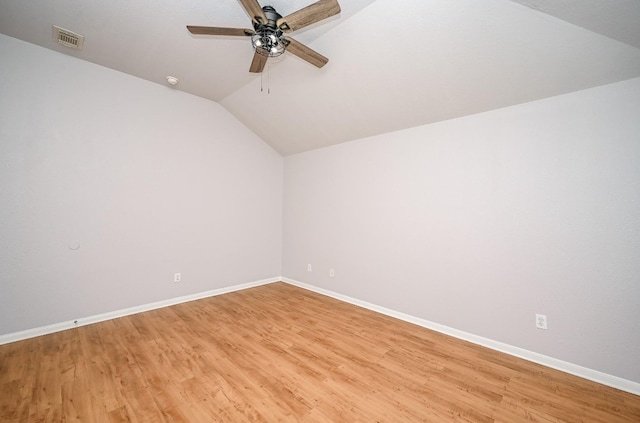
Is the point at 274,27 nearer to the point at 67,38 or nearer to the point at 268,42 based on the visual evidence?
the point at 268,42

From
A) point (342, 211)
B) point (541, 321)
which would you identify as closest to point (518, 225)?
point (541, 321)

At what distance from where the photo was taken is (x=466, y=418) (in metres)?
1.54

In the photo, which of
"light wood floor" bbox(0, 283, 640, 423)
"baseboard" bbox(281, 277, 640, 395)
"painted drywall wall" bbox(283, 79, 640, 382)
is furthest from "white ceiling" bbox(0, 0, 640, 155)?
"light wood floor" bbox(0, 283, 640, 423)

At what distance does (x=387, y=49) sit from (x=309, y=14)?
95 cm

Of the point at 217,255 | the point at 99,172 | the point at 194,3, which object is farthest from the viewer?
the point at 217,255

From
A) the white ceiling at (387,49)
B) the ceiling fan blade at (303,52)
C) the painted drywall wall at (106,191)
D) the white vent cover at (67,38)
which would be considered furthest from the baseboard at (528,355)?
the white vent cover at (67,38)

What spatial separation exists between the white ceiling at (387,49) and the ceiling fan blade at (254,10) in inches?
15.4

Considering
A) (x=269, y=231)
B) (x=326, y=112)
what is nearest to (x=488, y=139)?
(x=326, y=112)

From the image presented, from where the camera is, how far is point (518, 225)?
7.47 ft

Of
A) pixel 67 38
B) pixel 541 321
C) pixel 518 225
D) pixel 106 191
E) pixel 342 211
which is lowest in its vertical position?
pixel 541 321

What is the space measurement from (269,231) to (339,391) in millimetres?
3138

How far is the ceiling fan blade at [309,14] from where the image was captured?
5.02 ft

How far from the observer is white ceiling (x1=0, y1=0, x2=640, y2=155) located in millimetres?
1705

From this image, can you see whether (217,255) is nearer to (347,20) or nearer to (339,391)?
(339,391)
